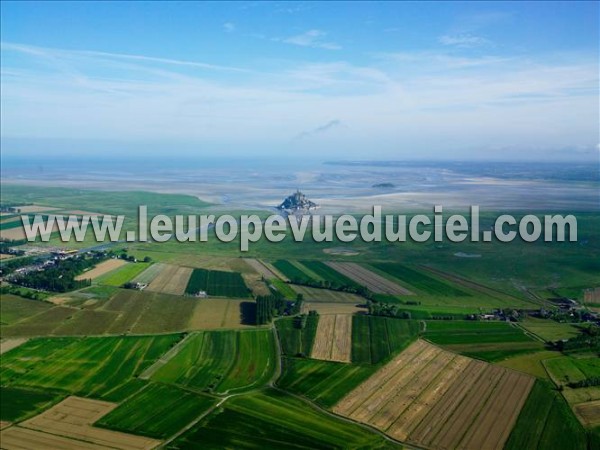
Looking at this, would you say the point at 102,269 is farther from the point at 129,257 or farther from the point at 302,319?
the point at 302,319

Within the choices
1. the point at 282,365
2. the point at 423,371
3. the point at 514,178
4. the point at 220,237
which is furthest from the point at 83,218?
Result: the point at 514,178

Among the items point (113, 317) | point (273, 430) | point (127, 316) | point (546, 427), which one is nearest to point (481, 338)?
point (546, 427)

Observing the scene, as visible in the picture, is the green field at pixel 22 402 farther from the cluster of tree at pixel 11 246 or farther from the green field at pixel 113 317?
the cluster of tree at pixel 11 246

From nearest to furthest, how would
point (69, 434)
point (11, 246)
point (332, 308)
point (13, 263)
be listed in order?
point (69, 434) → point (332, 308) → point (13, 263) → point (11, 246)

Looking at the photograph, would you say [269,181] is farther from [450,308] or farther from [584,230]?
[450,308]

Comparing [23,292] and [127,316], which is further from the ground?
[23,292]

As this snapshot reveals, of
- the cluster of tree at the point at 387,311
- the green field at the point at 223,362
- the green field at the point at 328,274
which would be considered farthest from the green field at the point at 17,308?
the cluster of tree at the point at 387,311
